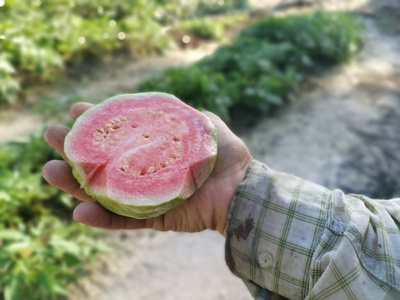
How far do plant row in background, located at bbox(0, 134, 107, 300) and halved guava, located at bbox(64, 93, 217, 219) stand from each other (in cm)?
103

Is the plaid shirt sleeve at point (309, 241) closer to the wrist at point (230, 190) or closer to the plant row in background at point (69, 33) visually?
the wrist at point (230, 190)

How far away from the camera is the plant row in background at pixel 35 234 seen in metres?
2.28

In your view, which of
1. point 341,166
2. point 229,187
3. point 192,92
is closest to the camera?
point 229,187

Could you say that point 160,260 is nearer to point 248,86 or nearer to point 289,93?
point 248,86

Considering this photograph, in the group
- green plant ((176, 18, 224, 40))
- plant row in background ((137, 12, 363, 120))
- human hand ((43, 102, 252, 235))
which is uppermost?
human hand ((43, 102, 252, 235))

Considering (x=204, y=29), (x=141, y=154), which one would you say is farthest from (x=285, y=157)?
(x=204, y=29)

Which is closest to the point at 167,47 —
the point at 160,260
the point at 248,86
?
the point at 248,86

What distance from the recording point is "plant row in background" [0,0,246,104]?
4656 mm

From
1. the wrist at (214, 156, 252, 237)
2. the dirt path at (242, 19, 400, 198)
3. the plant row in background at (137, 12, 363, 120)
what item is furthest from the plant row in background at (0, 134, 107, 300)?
the dirt path at (242, 19, 400, 198)

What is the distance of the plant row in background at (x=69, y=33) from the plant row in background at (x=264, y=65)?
1.46 meters

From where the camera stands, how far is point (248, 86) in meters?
4.57

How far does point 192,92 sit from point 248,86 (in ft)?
2.87

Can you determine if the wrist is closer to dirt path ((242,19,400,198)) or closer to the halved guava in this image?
the halved guava

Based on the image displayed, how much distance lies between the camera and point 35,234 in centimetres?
265
